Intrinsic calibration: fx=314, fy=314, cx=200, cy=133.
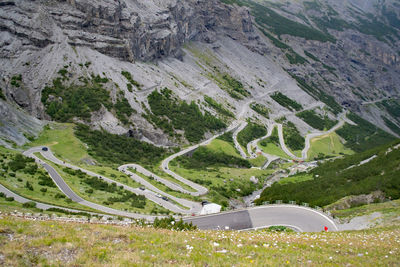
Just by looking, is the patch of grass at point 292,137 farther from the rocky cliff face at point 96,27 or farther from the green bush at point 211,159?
the rocky cliff face at point 96,27

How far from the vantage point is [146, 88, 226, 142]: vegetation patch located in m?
100

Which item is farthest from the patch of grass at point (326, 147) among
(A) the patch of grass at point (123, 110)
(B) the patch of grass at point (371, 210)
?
(B) the patch of grass at point (371, 210)

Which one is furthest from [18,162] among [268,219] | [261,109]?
[261,109]

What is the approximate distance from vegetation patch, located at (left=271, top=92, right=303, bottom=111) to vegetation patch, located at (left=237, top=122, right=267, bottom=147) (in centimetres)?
4413

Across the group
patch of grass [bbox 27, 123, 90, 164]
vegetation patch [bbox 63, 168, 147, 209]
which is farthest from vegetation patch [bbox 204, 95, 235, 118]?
vegetation patch [bbox 63, 168, 147, 209]

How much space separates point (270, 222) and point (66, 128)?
5598cm

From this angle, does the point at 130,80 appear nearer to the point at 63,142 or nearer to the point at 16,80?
the point at 16,80

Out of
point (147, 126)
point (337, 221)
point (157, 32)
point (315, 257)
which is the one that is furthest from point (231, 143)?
point (315, 257)

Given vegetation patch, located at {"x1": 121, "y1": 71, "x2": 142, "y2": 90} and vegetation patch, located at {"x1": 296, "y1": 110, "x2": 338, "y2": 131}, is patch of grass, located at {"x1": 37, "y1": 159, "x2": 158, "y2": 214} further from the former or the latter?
vegetation patch, located at {"x1": 296, "y1": 110, "x2": 338, "y2": 131}

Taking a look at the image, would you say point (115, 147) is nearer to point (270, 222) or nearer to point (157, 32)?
point (270, 222)

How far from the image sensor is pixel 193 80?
463ft

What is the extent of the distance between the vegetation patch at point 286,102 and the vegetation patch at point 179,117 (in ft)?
214

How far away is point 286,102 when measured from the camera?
177375 millimetres

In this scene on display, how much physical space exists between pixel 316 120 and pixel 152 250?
173 metres
